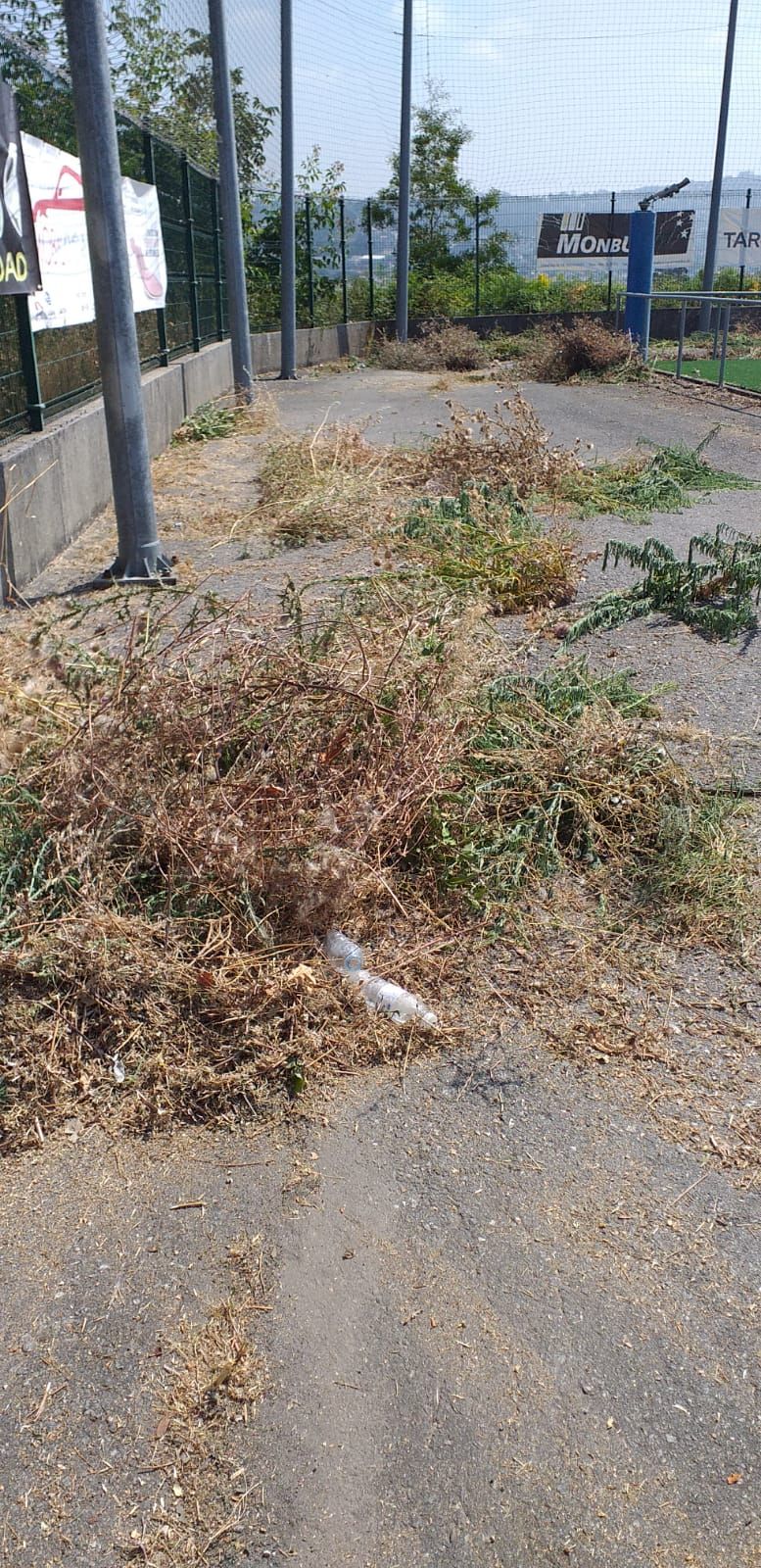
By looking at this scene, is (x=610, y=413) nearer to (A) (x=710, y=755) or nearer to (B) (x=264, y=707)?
(A) (x=710, y=755)

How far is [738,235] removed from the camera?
97.9 ft

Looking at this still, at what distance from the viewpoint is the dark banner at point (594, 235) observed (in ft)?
92.2

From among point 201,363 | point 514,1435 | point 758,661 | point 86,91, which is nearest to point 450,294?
point 201,363

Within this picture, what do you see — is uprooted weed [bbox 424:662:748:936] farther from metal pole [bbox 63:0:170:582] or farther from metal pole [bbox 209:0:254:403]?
metal pole [bbox 209:0:254:403]

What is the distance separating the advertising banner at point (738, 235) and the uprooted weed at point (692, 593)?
26085mm

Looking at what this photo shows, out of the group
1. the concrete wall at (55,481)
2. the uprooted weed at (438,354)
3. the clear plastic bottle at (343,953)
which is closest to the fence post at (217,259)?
the uprooted weed at (438,354)

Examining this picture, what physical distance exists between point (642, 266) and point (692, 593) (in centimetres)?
1608

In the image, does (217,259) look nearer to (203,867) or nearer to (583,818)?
(583,818)

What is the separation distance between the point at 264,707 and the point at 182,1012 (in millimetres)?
1124

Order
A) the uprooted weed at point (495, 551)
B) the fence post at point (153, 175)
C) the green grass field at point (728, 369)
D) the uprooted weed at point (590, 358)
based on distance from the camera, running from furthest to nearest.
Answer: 1. the green grass field at point (728, 369)
2. the uprooted weed at point (590, 358)
3. the fence post at point (153, 175)
4. the uprooted weed at point (495, 551)

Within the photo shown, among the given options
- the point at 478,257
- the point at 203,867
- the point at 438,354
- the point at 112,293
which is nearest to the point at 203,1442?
the point at 203,867

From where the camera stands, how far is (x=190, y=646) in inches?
158

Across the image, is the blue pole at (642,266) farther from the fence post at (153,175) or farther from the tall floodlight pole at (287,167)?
the fence post at (153,175)

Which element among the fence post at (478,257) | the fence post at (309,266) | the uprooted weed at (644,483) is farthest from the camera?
the fence post at (478,257)
